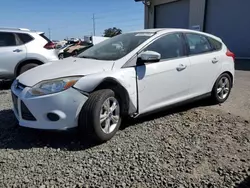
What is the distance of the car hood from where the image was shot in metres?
3.46

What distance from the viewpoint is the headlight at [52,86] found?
10.9 feet

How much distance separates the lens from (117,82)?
11.8 ft

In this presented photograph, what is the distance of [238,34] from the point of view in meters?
13.1

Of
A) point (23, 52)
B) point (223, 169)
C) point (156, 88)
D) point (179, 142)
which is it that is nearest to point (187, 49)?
point (156, 88)

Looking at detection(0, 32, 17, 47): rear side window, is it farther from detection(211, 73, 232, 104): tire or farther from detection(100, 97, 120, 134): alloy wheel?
detection(211, 73, 232, 104): tire

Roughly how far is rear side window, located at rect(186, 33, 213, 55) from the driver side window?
23cm

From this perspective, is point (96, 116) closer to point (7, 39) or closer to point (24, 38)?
point (24, 38)

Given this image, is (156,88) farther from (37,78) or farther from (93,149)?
(37,78)

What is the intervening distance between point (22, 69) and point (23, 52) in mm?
Result: 456

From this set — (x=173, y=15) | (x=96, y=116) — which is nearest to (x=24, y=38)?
(x=96, y=116)

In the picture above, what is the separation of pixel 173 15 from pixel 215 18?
3400mm

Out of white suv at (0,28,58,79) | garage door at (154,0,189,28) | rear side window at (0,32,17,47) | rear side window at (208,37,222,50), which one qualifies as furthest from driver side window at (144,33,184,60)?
garage door at (154,0,189,28)

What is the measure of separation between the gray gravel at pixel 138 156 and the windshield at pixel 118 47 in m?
1.07

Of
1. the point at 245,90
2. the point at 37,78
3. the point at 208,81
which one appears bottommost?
the point at 245,90
